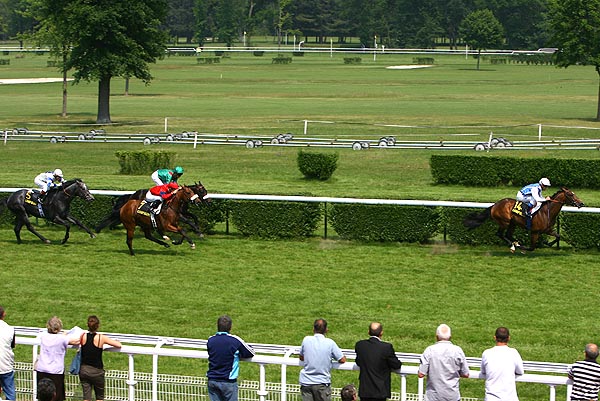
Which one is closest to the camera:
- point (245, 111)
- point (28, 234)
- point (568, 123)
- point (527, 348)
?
point (527, 348)

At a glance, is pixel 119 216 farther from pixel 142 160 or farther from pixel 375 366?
pixel 375 366

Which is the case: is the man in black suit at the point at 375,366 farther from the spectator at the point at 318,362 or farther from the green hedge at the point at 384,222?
the green hedge at the point at 384,222

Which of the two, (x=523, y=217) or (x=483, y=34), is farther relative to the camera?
(x=483, y=34)

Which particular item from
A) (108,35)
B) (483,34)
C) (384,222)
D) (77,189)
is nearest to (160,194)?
(77,189)

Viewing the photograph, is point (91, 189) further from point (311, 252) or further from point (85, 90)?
point (85, 90)

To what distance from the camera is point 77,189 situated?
1962 centimetres

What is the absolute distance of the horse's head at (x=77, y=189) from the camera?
19.5 metres

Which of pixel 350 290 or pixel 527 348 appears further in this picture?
pixel 350 290

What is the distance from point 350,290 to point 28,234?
27.6 feet

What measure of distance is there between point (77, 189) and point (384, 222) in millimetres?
5984

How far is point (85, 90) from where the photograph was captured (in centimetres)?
7350

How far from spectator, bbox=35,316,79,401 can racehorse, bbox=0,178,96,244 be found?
978cm

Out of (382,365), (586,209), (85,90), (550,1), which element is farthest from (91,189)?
(85,90)

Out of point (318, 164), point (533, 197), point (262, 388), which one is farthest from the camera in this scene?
point (318, 164)
